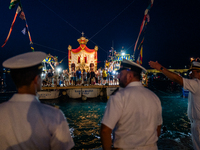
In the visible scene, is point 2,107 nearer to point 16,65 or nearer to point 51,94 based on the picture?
point 16,65

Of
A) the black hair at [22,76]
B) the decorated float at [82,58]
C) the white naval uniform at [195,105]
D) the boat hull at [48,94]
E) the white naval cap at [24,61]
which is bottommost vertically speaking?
the boat hull at [48,94]

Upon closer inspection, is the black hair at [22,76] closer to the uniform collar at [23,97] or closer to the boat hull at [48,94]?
the uniform collar at [23,97]

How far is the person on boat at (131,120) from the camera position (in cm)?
175

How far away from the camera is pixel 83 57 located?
20734 mm

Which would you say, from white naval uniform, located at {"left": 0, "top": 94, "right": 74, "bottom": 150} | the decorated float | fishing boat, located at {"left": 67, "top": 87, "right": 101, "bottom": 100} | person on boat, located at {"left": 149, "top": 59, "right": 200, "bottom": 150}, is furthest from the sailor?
the decorated float

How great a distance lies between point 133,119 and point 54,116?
1.09m

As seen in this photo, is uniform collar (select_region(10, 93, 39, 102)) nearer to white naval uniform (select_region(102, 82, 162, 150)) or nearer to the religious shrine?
white naval uniform (select_region(102, 82, 162, 150))

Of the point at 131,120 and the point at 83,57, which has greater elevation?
the point at 83,57

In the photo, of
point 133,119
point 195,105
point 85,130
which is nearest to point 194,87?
point 195,105

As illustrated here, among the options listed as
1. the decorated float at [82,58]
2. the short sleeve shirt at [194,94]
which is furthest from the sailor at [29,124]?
the decorated float at [82,58]

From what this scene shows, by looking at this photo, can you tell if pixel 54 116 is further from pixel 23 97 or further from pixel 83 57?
pixel 83 57

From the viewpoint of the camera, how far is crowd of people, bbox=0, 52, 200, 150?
4.22 ft

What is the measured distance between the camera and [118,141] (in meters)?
1.85

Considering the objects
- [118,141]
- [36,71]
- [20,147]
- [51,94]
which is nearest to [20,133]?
[20,147]
